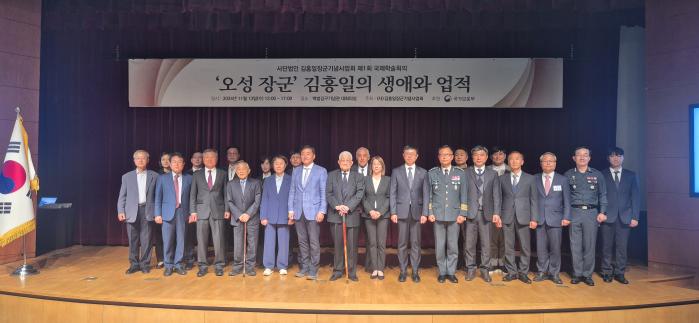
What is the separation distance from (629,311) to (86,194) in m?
6.95

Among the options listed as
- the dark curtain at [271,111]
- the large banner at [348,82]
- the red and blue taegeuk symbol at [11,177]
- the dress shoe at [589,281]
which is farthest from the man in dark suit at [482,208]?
the red and blue taegeuk symbol at [11,177]

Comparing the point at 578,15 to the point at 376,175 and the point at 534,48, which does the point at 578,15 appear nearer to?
the point at 534,48

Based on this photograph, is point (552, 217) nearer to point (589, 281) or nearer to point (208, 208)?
point (589, 281)

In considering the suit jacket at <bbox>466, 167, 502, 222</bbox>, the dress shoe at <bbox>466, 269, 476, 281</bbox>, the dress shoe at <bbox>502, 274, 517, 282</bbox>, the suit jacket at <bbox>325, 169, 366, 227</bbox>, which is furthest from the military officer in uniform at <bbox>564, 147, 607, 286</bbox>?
the suit jacket at <bbox>325, 169, 366, 227</bbox>

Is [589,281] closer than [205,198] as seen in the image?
Yes

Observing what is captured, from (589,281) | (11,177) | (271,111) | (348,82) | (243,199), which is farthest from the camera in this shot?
(271,111)

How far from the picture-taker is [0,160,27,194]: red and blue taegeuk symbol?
199 inches

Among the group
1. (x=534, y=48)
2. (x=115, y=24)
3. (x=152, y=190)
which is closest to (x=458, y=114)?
(x=534, y=48)

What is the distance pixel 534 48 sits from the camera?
261 inches

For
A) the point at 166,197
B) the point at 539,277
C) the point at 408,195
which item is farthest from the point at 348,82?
the point at 539,277

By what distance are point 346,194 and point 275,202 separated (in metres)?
0.76

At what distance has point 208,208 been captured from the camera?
16.2 feet

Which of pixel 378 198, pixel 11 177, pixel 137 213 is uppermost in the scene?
pixel 11 177

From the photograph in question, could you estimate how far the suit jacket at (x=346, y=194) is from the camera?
4742 mm
